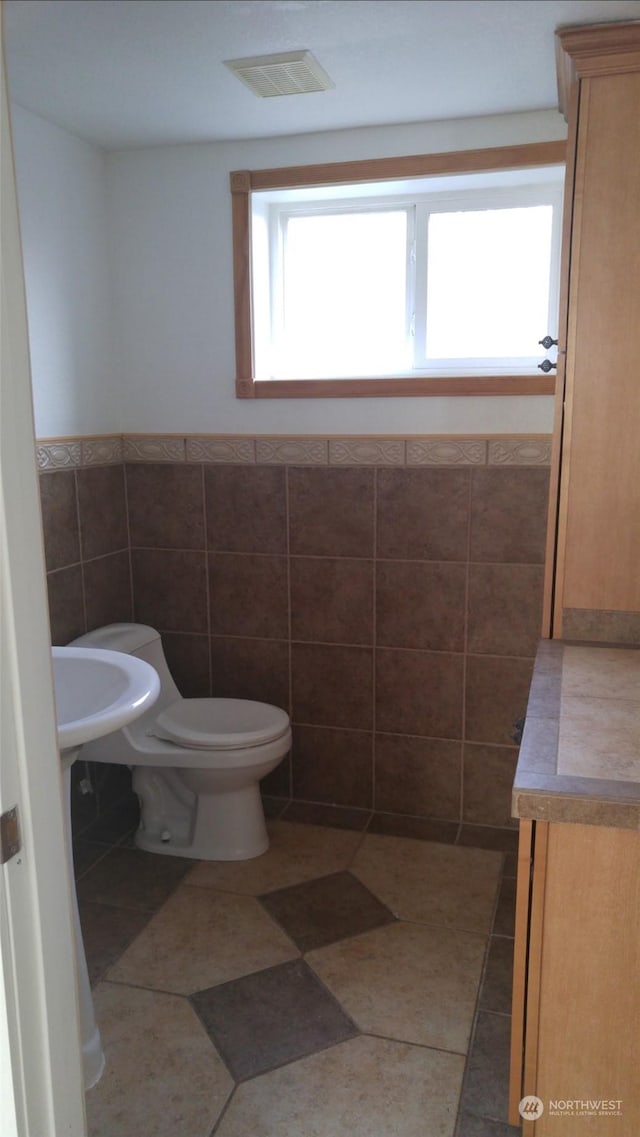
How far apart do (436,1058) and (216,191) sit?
2560 millimetres

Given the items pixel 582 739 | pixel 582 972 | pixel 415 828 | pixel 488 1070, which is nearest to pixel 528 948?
pixel 582 972

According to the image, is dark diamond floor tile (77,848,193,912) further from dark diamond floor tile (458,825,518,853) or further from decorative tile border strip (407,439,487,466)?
decorative tile border strip (407,439,487,466)

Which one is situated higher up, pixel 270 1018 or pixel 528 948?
pixel 528 948

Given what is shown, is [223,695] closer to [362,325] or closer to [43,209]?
[362,325]

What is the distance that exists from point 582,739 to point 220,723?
1.52m

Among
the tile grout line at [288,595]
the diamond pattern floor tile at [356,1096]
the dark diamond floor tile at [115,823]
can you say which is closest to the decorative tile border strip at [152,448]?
the tile grout line at [288,595]

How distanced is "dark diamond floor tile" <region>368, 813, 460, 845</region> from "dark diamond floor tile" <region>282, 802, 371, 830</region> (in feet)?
0.16

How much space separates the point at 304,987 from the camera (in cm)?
206

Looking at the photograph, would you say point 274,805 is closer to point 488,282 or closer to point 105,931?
point 105,931

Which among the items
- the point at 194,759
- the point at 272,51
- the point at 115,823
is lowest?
the point at 115,823

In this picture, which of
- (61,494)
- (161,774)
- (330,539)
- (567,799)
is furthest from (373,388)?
(567,799)

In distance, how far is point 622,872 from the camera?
1.33 metres

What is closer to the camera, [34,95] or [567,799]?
[567,799]

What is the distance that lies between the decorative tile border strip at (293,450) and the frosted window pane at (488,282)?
333mm
